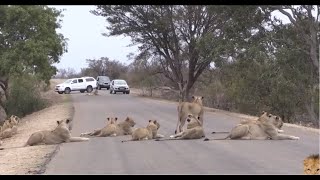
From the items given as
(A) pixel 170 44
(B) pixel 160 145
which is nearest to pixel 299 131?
(B) pixel 160 145

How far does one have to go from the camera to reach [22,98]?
38.9m

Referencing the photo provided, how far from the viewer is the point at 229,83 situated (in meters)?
35.7

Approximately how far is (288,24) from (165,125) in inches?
437

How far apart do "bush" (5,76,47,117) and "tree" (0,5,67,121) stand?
0.78m

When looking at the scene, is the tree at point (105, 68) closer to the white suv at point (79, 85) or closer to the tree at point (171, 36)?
the white suv at point (79, 85)

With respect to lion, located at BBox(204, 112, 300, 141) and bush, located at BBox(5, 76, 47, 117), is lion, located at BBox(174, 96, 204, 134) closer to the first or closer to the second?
lion, located at BBox(204, 112, 300, 141)

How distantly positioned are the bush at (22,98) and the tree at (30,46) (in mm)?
783

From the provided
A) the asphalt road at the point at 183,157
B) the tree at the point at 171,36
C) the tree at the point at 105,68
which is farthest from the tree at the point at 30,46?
the tree at the point at 105,68

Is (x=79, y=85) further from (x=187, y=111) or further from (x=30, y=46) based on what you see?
(x=187, y=111)

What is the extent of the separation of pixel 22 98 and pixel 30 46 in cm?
851

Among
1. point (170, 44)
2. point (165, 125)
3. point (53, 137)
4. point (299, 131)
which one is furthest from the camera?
point (170, 44)

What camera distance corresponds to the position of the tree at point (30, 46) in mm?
29594

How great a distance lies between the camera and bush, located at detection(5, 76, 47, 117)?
38.5 metres
